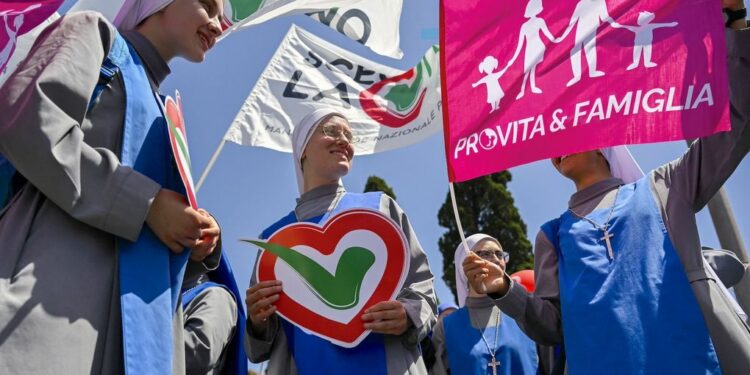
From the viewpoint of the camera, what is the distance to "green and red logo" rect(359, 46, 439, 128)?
340 inches

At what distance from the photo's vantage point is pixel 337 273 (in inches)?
144

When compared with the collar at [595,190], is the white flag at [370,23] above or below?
above

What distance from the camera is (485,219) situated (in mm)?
25516

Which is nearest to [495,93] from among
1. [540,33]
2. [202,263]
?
[540,33]

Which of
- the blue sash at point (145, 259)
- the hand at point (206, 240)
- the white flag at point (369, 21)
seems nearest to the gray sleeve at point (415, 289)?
the hand at point (206, 240)

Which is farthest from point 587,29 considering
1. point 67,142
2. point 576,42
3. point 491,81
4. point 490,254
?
point 490,254

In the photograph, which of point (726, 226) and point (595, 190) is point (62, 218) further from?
point (726, 226)

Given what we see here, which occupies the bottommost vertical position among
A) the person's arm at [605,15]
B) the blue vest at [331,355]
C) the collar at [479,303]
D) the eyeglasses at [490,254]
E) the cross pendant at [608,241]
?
the blue vest at [331,355]

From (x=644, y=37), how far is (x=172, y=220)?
77.9 inches

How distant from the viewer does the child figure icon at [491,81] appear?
3369 millimetres

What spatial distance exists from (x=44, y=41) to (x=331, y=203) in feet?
6.38

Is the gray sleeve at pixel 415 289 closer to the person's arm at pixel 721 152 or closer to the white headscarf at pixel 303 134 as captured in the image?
the white headscarf at pixel 303 134

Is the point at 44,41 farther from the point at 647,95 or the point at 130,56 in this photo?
the point at 647,95

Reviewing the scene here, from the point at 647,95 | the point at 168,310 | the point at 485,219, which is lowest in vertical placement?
the point at 168,310
